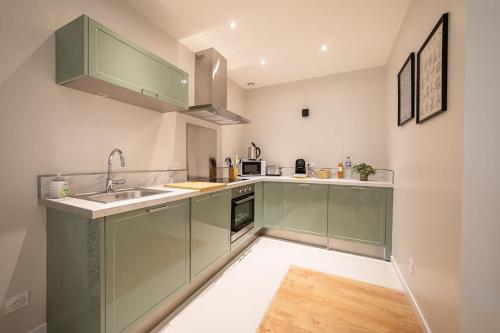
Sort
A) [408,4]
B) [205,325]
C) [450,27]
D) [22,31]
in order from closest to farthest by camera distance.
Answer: [450,27] < [22,31] < [205,325] < [408,4]

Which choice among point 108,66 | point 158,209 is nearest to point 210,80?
point 108,66

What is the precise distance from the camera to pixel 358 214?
2457 mm

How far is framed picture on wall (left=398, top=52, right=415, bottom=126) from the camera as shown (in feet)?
5.29

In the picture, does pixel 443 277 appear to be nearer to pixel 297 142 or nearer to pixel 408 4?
pixel 408 4

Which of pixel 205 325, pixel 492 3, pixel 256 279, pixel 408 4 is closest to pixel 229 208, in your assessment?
pixel 256 279

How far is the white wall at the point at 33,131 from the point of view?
1.16m

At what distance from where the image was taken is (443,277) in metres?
1.06

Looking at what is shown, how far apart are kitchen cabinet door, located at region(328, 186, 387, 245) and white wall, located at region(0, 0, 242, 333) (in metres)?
2.58

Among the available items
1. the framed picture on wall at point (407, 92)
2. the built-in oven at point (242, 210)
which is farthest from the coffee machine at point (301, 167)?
the framed picture on wall at point (407, 92)

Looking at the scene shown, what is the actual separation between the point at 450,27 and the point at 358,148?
6.83 feet

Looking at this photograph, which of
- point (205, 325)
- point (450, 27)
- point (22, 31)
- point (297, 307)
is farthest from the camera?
point (297, 307)

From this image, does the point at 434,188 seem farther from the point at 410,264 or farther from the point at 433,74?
the point at 410,264

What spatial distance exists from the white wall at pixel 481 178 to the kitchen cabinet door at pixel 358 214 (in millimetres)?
1574

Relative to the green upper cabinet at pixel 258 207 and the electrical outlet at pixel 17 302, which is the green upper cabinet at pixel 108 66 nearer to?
the electrical outlet at pixel 17 302
